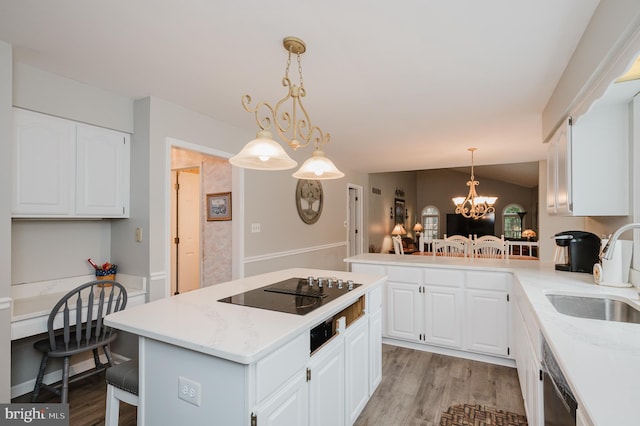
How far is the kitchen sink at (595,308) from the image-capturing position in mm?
1729

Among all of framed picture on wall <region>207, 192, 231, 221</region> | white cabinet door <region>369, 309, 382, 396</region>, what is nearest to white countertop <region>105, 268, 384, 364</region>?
white cabinet door <region>369, 309, 382, 396</region>

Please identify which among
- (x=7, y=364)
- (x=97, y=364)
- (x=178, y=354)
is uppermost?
(x=178, y=354)

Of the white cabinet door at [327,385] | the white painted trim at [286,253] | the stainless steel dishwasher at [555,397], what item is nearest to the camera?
the stainless steel dishwasher at [555,397]

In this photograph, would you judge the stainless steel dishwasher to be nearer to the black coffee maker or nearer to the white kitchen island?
the white kitchen island

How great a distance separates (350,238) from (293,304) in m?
5.09

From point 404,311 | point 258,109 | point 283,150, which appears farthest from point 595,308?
point 258,109

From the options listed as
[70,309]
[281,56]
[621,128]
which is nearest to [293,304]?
[281,56]

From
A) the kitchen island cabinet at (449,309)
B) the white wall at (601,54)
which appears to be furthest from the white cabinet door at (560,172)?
the kitchen island cabinet at (449,309)

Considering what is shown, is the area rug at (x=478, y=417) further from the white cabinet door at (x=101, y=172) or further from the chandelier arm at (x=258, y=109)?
the white cabinet door at (x=101, y=172)

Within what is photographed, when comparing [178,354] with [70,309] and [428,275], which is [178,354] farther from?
[428,275]

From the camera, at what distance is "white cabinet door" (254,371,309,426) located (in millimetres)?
1188

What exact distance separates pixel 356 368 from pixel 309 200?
3216mm

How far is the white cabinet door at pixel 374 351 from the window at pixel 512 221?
976cm

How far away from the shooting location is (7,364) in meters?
1.96
